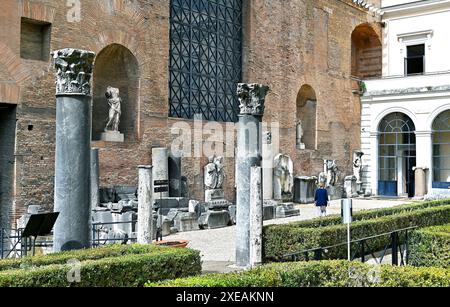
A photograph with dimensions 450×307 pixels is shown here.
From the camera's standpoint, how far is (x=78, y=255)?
717 cm

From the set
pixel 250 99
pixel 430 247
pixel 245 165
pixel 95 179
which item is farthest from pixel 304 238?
pixel 95 179

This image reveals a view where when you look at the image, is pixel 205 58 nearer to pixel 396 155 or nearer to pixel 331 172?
pixel 331 172

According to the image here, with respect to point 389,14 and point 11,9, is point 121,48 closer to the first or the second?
point 11,9

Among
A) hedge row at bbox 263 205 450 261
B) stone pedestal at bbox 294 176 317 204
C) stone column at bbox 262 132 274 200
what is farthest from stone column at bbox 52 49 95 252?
stone pedestal at bbox 294 176 317 204

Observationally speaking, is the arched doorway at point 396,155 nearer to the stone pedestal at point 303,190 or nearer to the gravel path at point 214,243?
the stone pedestal at point 303,190

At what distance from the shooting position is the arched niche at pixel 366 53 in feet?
96.4

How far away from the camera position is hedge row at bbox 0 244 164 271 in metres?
6.73

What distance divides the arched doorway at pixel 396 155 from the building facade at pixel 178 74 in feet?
5.28

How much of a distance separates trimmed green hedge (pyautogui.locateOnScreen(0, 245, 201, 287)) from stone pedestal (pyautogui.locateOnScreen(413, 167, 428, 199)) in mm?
19471

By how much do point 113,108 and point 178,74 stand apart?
10.5 ft

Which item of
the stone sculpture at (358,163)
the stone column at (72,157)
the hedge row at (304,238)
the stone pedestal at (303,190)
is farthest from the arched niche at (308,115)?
the stone column at (72,157)

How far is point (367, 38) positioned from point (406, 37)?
2.28 metres

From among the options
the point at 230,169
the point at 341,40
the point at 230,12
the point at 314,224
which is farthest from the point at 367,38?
the point at 314,224

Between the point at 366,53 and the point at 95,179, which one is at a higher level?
the point at 366,53
